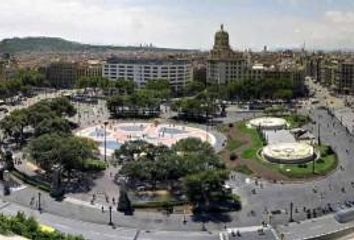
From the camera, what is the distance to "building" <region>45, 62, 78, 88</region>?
16750 centimetres

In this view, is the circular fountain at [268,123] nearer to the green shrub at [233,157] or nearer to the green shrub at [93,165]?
the green shrub at [233,157]

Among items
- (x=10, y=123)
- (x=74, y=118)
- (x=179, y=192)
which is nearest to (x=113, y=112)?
(x=74, y=118)

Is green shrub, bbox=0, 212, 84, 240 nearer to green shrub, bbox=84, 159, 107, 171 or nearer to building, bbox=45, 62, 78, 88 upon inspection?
green shrub, bbox=84, 159, 107, 171

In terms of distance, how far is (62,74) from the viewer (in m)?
169

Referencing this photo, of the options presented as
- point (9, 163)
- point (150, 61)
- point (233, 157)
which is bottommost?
point (233, 157)

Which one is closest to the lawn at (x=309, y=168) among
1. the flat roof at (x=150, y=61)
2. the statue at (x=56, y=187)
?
the statue at (x=56, y=187)

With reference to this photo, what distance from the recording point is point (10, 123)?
8231 centimetres

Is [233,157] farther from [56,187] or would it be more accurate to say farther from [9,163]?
[9,163]

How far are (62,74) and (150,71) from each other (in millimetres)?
30403

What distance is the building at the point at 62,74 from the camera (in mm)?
167500

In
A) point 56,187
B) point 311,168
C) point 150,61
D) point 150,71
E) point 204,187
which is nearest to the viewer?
point 204,187

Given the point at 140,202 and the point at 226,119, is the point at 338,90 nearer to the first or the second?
the point at 226,119

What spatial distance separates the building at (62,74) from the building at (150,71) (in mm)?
11155

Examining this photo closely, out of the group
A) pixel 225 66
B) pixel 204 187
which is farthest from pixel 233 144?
pixel 225 66
